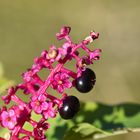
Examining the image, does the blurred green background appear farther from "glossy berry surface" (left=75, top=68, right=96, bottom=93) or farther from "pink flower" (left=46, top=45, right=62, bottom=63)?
"pink flower" (left=46, top=45, right=62, bottom=63)

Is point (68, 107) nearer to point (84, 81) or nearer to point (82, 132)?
point (84, 81)

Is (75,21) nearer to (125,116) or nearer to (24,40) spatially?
(24,40)

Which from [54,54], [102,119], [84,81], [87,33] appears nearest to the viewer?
[54,54]

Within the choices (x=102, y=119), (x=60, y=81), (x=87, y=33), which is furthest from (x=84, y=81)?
(x=87, y=33)

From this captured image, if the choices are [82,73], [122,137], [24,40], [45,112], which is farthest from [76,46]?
[24,40]

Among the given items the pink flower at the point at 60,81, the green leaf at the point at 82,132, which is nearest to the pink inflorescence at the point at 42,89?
the pink flower at the point at 60,81

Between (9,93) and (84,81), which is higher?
(84,81)
